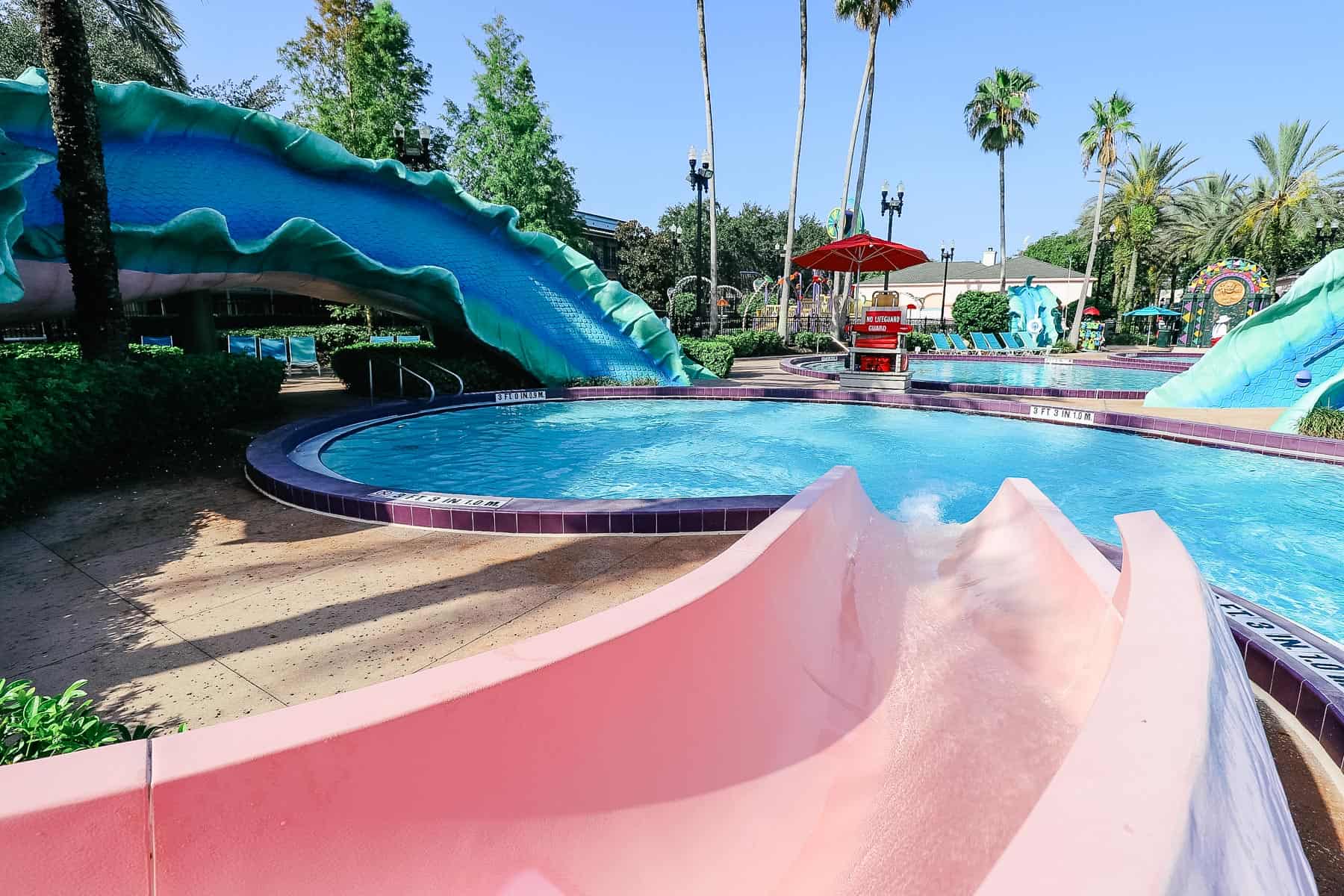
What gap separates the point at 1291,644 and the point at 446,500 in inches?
217

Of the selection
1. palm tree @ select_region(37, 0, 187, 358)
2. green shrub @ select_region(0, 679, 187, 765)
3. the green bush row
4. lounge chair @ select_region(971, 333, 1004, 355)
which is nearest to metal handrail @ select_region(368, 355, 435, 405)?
the green bush row

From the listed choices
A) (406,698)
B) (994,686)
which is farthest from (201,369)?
(994,686)

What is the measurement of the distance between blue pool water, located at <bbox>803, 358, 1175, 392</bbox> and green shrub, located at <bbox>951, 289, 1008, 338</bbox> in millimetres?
7430

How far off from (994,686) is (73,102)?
989cm

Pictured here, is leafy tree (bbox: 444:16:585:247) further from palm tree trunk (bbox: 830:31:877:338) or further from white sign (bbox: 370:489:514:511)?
white sign (bbox: 370:489:514:511)

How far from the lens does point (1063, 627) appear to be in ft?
10.2

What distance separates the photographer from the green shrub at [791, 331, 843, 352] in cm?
2981

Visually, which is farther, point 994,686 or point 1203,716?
point 994,686

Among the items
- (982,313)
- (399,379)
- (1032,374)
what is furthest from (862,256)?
(982,313)

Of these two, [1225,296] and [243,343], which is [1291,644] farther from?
[1225,296]

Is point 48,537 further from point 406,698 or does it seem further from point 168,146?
point 168,146

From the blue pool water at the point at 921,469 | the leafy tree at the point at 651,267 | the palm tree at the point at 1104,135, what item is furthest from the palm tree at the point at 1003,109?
the blue pool water at the point at 921,469

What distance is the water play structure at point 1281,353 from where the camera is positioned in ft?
37.9

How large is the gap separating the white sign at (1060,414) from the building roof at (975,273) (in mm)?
40475
